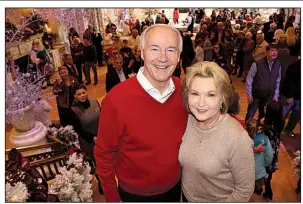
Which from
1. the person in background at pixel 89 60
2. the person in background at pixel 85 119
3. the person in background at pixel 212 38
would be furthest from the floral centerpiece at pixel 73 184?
the person in background at pixel 212 38

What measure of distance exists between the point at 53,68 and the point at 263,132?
104 inches

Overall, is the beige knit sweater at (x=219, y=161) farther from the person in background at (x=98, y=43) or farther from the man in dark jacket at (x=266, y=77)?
the person in background at (x=98, y=43)

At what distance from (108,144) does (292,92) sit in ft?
10.1

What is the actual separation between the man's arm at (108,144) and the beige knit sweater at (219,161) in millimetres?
378

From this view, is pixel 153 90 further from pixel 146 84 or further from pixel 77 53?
pixel 77 53

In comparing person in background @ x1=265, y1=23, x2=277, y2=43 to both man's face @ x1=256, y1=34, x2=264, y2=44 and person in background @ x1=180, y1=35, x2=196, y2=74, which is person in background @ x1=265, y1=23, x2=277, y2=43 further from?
person in background @ x1=180, y1=35, x2=196, y2=74

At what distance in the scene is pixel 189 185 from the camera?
5.36 ft

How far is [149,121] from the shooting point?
1.53 m

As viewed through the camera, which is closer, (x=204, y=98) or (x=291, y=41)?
(x=204, y=98)

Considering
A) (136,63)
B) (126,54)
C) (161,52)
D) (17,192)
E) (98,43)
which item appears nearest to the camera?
(161,52)

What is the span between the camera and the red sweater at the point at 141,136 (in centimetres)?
153

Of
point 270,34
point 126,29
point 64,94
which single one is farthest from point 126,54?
point 270,34

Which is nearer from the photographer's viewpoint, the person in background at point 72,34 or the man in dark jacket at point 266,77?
the man in dark jacket at point 266,77
